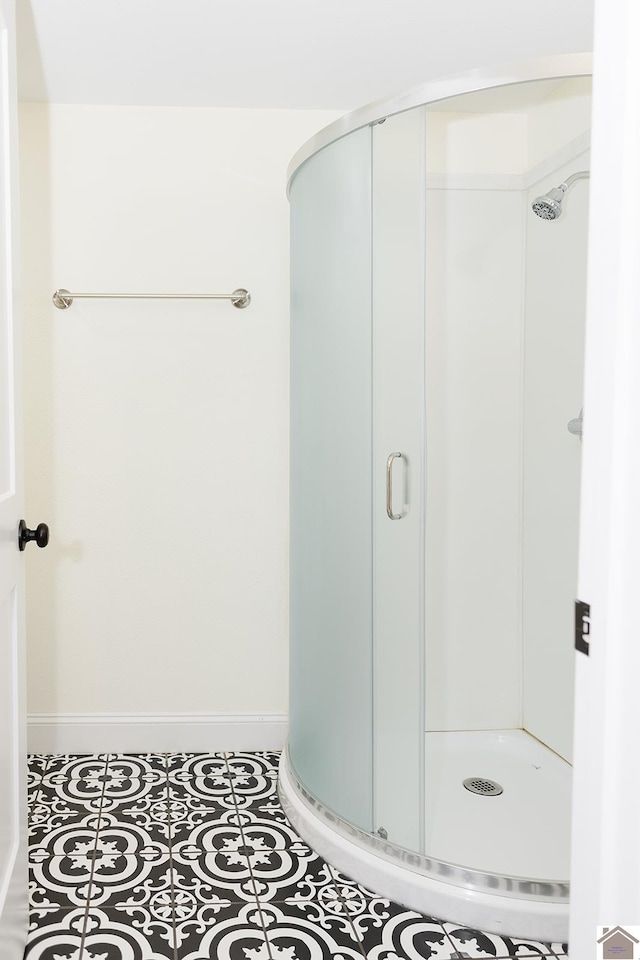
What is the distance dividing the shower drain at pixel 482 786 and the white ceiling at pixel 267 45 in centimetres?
214

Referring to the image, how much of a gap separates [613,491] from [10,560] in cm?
122

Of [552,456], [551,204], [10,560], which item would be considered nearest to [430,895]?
[10,560]

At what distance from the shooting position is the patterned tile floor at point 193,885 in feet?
5.87

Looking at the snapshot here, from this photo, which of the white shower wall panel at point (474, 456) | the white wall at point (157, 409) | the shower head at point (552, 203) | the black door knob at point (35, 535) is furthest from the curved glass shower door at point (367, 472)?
the black door knob at point (35, 535)

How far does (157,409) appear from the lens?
278 cm

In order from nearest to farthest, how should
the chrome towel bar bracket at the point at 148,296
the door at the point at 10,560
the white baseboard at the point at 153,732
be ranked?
the door at the point at 10,560
the chrome towel bar bracket at the point at 148,296
the white baseboard at the point at 153,732

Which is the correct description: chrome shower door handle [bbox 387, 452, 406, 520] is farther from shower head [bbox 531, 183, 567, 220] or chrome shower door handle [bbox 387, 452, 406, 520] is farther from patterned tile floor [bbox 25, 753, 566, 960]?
patterned tile floor [bbox 25, 753, 566, 960]

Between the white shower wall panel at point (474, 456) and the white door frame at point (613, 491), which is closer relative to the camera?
the white door frame at point (613, 491)

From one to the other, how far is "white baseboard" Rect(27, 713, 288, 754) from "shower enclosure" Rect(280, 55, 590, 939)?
39 cm

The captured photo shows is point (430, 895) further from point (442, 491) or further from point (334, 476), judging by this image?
point (442, 491)

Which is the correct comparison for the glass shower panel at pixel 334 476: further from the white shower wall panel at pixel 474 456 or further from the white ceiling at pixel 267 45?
the white shower wall panel at pixel 474 456

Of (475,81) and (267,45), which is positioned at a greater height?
(267,45)

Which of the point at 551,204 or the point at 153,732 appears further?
the point at 153,732

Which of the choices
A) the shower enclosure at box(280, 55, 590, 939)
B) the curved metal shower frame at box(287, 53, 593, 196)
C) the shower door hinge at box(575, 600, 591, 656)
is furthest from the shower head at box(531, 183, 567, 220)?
the shower door hinge at box(575, 600, 591, 656)
